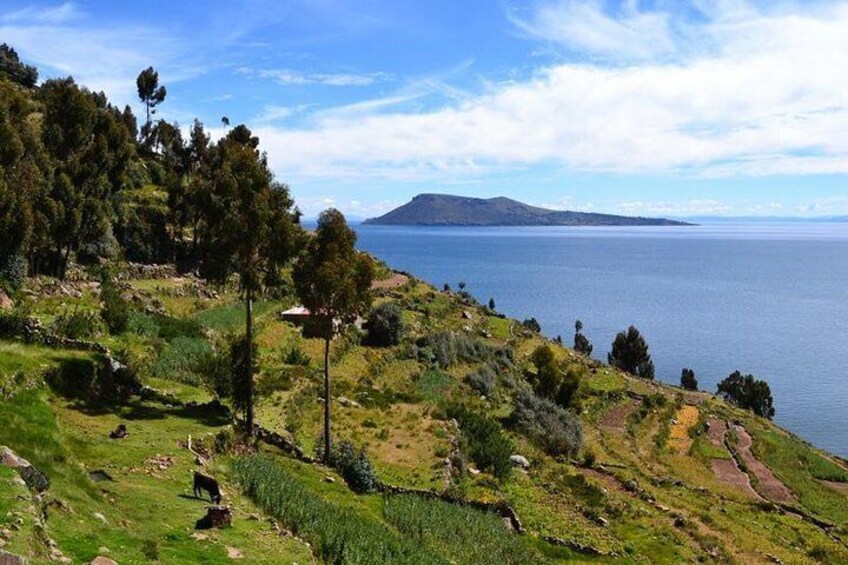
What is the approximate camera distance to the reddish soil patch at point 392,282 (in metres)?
92.1

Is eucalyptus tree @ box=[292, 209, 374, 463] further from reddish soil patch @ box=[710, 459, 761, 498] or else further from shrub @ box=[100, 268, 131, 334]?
reddish soil patch @ box=[710, 459, 761, 498]

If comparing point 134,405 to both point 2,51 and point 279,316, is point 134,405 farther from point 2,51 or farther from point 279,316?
point 2,51

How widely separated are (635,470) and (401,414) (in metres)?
20.8

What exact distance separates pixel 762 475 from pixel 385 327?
37347 millimetres

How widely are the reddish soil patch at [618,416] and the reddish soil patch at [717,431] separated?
8424mm

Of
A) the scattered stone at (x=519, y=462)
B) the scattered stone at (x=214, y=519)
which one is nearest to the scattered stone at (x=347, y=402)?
the scattered stone at (x=519, y=462)

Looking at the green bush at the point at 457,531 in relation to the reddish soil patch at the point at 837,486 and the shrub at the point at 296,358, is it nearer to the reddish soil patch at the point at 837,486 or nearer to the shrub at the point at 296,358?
the shrub at the point at 296,358

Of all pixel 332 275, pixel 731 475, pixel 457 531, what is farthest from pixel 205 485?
pixel 731 475

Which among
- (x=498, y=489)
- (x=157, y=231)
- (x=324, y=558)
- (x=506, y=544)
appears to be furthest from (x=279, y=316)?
(x=324, y=558)

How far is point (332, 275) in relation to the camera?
93.8ft

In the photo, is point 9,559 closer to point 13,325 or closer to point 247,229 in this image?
point 247,229

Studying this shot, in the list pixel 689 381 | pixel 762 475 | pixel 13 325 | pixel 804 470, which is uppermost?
pixel 13 325

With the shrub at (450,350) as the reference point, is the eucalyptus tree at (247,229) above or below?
above

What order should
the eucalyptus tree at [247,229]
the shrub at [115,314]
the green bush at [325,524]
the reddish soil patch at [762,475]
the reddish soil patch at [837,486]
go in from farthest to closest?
the reddish soil patch at [837,486] < the reddish soil patch at [762,475] < the shrub at [115,314] < the eucalyptus tree at [247,229] < the green bush at [325,524]
